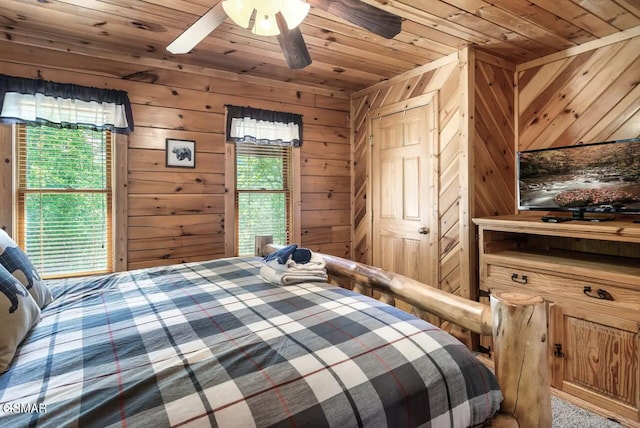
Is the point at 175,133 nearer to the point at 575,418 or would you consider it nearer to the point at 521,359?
the point at 521,359

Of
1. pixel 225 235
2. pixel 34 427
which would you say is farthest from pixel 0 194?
pixel 34 427

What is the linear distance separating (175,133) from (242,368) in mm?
2649

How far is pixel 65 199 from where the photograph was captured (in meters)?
2.71

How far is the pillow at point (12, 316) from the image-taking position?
1.01 m

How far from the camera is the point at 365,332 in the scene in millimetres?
1191

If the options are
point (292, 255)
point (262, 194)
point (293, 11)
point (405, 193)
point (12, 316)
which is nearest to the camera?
point (12, 316)

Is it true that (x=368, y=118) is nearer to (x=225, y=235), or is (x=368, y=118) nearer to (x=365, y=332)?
(x=225, y=235)

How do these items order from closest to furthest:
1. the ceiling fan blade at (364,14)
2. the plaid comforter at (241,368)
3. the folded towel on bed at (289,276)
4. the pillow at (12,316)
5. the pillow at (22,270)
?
the plaid comforter at (241,368) < the pillow at (12,316) < the pillow at (22,270) < the ceiling fan blade at (364,14) < the folded towel on bed at (289,276)

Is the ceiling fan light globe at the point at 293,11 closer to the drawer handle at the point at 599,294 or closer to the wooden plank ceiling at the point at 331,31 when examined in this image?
the wooden plank ceiling at the point at 331,31

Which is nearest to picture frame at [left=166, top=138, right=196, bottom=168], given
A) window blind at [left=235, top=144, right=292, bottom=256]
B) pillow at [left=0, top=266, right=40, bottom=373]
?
window blind at [left=235, top=144, right=292, bottom=256]

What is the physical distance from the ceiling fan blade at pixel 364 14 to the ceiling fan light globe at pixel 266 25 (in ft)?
0.70

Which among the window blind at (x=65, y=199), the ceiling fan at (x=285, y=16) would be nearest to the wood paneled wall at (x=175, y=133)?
the window blind at (x=65, y=199)

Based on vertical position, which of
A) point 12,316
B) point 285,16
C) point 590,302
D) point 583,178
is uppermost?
point 285,16

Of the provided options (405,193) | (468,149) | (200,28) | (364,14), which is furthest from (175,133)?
(468,149)
